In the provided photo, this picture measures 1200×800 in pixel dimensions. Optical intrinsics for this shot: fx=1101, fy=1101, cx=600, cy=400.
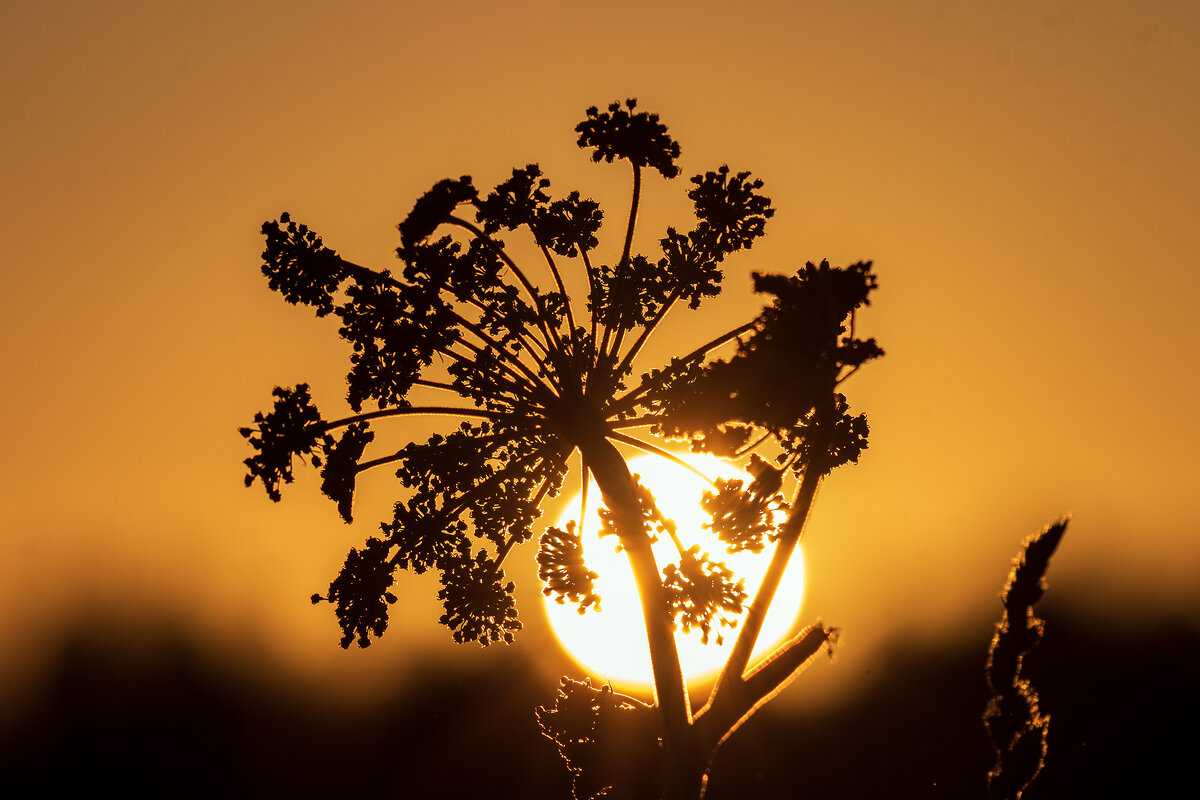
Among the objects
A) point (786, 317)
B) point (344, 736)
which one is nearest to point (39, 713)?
point (344, 736)

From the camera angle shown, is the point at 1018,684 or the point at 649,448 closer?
the point at 1018,684

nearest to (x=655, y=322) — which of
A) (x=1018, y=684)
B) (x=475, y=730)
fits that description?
(x=1018, y=684)

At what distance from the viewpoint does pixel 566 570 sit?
35.2ft

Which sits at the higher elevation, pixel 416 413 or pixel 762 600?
pixel 416 413

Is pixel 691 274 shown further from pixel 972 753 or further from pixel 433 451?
pixel 972 753

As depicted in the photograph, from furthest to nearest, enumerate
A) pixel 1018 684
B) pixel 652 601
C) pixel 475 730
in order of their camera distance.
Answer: pixel 475 730, pixel 652 601, pixel 1018 684

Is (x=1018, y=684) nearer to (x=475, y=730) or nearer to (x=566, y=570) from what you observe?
(x=566, y=570)

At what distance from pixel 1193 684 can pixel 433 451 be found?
49.8 meters

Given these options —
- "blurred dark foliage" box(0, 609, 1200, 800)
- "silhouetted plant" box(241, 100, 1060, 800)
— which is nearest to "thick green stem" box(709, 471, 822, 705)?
"silhouetted plant" box(241, 100, 1060, 800)

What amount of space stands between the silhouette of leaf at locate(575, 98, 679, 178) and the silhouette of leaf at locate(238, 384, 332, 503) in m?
3.95

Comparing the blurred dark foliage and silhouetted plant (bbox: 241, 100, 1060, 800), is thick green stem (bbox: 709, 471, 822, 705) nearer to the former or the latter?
silhouetted plant (bbox: 241, 100, 1060, 800)

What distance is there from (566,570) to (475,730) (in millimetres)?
43904

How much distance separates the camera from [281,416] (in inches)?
432

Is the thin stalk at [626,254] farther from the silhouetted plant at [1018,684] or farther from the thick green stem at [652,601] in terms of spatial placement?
the silhouetted plant at [1018,684]
